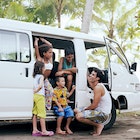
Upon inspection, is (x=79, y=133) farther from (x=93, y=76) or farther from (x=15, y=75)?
(x=15, y=75)

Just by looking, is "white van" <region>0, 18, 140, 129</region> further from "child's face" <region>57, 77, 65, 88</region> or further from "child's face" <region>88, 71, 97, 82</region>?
"child's face" <region>57, 77, 65, 88</region>

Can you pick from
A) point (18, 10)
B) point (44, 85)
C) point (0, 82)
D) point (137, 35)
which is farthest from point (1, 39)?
point (137, 35)

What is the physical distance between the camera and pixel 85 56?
27.2ft

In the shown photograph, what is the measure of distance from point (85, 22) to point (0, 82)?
6.73 m

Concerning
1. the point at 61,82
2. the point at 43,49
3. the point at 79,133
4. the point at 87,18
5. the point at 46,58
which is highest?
the point at 87,18

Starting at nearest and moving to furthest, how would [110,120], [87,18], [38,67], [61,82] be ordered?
1. [38,67]
2. [61,82]
3. [110,120]
4. [87,18]

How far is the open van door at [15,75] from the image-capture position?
708 cm

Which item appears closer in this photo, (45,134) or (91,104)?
(45,134)

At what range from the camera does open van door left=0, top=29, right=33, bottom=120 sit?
7.08 metres

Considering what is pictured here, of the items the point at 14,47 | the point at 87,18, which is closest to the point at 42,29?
the point at 14,47

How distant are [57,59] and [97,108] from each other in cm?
153

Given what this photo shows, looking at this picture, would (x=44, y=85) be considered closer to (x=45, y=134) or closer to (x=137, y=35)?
(x=45, y=134)

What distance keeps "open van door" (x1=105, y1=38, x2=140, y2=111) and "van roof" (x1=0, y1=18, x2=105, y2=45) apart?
0.40 metres

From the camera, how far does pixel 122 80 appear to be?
8797 mm
